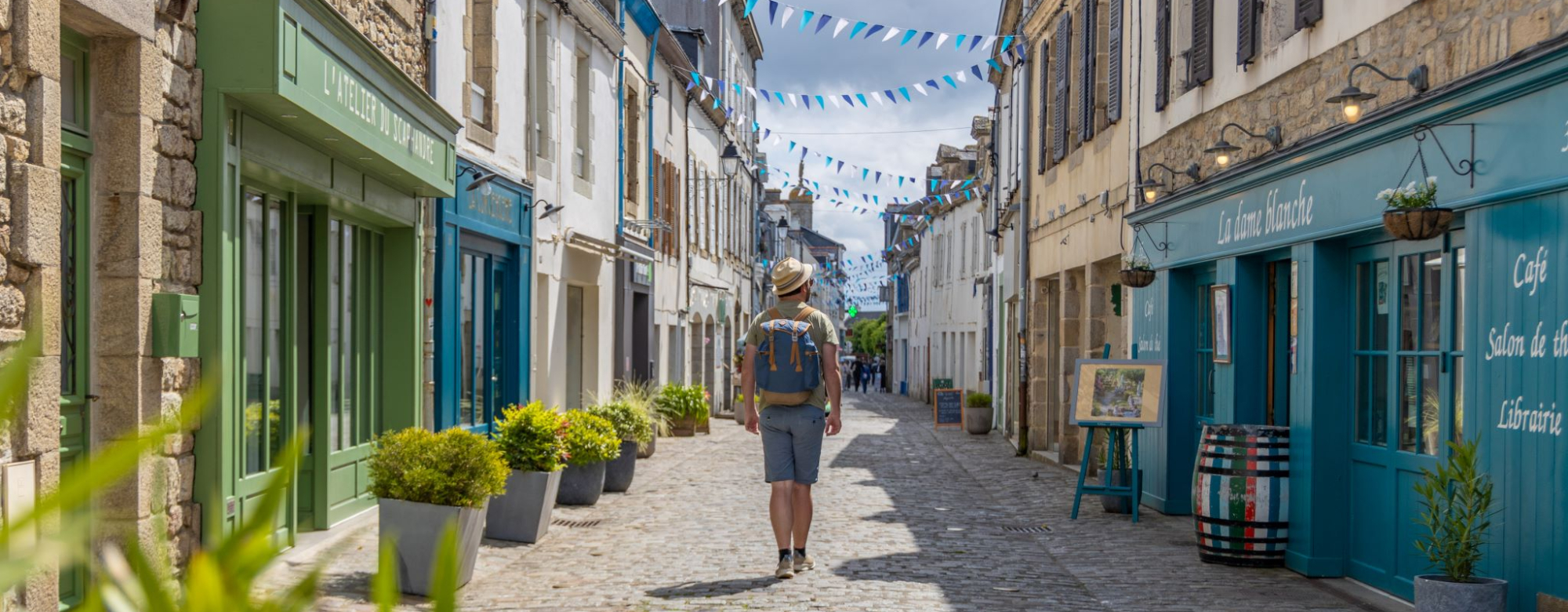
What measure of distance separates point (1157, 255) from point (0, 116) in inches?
334

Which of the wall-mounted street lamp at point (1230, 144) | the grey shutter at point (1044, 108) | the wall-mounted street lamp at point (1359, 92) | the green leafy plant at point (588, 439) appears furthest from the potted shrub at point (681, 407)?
the wall-mounted street lamp at point (1359, 92)

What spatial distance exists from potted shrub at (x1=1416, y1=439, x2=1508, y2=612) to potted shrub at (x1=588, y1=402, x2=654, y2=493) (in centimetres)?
674

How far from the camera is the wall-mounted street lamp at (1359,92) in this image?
661 centimetres

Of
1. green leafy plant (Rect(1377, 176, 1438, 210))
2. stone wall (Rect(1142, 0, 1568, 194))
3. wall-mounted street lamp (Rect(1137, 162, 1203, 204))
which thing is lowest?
green leafy plant (Rect(1377, 176, 1438, 210))

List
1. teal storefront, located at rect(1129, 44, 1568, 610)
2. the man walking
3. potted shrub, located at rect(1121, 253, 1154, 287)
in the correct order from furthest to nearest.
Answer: potted shrub, located at rect(1121, 253, 1154, 287) < the man walking < teal storefront, located at rect(1129, 44, 1568, 610)

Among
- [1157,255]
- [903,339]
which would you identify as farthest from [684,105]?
[903,339]

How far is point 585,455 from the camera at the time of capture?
10.0 m

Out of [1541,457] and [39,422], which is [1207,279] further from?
[39,422]

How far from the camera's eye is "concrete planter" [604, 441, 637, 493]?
38.5 ft

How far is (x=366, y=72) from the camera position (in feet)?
25.6

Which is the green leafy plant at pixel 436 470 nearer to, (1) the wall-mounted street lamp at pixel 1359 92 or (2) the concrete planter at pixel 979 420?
(1) the wall-mounted street lamp at pixel 1359 92

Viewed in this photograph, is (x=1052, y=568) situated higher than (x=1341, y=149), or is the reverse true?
(x=1341, y=149)

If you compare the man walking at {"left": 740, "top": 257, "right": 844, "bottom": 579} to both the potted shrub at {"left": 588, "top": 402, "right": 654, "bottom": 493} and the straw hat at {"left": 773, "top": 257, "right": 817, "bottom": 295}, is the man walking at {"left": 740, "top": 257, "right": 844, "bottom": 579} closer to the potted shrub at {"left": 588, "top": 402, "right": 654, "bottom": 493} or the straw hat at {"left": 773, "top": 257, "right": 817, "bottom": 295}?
the straw hat at {"left": 773, "top": 257, "right": 817, "bottom": 295}

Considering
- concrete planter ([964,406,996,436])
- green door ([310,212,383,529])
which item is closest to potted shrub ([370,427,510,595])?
green door ([310,212,383,529])
